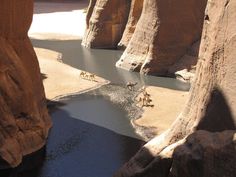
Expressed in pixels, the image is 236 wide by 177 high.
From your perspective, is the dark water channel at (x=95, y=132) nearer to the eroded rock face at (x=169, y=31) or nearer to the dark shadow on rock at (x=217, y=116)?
the eroded rock face at (x=169, y=31)

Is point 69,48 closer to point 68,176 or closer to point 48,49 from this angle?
point 48,49

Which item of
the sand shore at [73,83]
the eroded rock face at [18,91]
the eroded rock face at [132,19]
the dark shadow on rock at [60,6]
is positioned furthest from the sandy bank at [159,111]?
the dark shadow on rock at [60,6]

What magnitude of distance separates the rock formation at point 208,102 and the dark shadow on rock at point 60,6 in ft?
85.3

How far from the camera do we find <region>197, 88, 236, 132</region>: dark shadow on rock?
7.42 metres

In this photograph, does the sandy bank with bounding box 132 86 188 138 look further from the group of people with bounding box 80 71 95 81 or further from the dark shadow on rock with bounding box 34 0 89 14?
the dark shadow on rock with bounding box 34 0 89 14

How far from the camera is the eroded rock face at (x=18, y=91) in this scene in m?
9.93

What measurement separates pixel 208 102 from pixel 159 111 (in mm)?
6059

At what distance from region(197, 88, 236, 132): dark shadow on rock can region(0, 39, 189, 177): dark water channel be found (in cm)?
258

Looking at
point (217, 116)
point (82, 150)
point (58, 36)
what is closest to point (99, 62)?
point (58, 36)

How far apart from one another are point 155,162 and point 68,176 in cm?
245

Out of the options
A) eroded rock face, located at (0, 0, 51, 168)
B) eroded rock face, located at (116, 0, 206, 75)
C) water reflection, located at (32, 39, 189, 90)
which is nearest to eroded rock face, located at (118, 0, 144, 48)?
water reflection, located at (32, 39, 189, 90)

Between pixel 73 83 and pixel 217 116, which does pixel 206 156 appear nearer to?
pixel 217 116

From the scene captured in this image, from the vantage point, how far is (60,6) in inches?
1416

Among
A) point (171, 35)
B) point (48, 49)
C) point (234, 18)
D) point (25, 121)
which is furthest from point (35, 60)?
point (48, 49)
